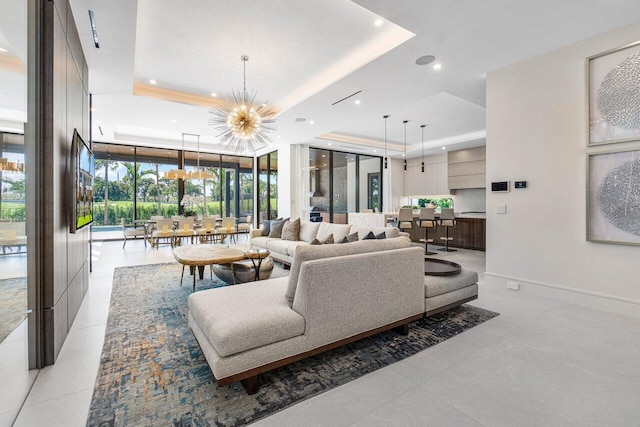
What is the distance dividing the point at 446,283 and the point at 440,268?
42 centimetres

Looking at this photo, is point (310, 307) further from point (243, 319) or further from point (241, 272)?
point (241, 272)

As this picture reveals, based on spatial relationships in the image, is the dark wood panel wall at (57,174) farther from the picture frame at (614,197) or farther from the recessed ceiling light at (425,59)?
the picture frame at (614,197)

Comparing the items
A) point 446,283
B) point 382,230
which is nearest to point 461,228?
point 382,230

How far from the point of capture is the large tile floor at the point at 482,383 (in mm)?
1620

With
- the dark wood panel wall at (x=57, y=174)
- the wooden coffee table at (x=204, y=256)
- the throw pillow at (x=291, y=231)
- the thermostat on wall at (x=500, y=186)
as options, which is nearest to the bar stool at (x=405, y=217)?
the throw pillow at (x=291, y=231)

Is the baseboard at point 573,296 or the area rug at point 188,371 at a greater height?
the baseboard at point 573,296

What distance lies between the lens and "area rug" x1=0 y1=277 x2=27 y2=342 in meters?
1.67

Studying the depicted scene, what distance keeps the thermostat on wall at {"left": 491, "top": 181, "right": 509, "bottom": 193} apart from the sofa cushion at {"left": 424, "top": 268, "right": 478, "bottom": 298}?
157cm

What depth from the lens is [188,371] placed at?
207 cm

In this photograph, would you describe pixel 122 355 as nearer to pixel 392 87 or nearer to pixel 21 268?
pixel 21 268

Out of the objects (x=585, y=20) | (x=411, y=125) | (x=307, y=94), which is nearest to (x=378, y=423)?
(x=585, y=20)

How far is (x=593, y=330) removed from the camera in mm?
2762

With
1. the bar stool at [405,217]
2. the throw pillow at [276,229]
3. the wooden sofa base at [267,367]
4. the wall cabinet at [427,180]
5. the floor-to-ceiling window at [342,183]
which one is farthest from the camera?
the floor-to-ceiling window at [342,183]

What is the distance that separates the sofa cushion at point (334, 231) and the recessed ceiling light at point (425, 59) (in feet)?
8.87
